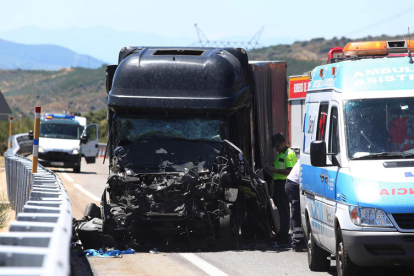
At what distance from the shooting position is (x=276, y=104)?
15.5 m

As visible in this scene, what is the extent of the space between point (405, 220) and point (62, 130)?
26217 millimetres

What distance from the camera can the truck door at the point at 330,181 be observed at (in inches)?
340

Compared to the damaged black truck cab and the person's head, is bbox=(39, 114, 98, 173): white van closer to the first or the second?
the damaged black truck cab

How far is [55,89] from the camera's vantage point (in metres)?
158

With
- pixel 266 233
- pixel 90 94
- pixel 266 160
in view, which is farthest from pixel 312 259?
pixel 90 94

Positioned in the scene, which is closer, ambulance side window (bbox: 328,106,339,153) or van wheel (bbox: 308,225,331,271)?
ambulance side window (bbox: 328,106,339,153)

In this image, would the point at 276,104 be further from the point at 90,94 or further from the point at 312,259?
the point at 90,94

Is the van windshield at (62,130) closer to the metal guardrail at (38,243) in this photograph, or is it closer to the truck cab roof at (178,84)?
the truck cab roof at (178,84)

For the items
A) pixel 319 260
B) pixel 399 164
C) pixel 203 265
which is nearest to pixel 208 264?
pixel 203 265

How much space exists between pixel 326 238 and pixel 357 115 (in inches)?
56.5

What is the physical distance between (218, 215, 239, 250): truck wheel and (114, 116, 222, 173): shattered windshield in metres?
0.84

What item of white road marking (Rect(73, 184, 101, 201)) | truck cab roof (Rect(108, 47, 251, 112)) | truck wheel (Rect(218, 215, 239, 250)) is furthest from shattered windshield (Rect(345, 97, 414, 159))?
white road marking (Rect(73, 184, 101, 201))

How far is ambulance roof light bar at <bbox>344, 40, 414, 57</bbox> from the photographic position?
1228 cm

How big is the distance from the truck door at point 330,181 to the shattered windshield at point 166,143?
316cm
